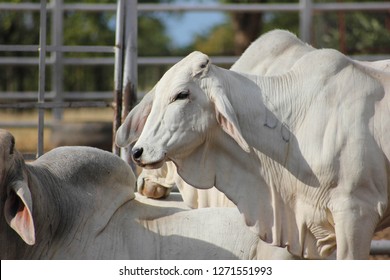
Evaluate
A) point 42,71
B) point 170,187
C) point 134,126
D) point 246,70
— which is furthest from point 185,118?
point 42,71

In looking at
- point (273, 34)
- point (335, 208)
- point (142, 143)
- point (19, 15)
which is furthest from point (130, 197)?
point (19, 15)

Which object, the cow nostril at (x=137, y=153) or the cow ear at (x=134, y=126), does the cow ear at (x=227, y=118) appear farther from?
the cow ear at (x=134, y=126)

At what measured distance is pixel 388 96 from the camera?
454 cm

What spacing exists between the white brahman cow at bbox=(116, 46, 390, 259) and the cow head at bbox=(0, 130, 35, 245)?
1.49 feet

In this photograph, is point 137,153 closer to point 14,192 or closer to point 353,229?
point 14,192

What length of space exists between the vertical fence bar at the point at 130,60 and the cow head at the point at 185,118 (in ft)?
5.68

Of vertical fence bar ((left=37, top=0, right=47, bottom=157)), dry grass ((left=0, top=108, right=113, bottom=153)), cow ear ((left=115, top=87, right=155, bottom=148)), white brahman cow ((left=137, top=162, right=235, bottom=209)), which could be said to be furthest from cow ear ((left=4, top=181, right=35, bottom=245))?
dry grass ((left=0, top=108, right=113, bottom=153))

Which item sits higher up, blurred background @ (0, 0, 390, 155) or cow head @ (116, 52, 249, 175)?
cow head @ (116, 52, 249, 175)

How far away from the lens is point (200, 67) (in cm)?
446

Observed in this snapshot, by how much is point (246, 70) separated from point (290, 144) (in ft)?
3.72

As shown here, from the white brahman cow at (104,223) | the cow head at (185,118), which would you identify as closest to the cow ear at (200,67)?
the cow head at (185,118)

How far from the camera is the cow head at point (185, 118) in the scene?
4.34 meters

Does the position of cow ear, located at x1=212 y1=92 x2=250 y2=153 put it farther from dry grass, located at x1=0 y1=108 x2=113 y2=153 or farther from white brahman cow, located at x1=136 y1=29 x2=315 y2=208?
dry grass, located at x1=0 y1=108 x2=113 y2=153

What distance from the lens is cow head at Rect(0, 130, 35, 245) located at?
169 inches
